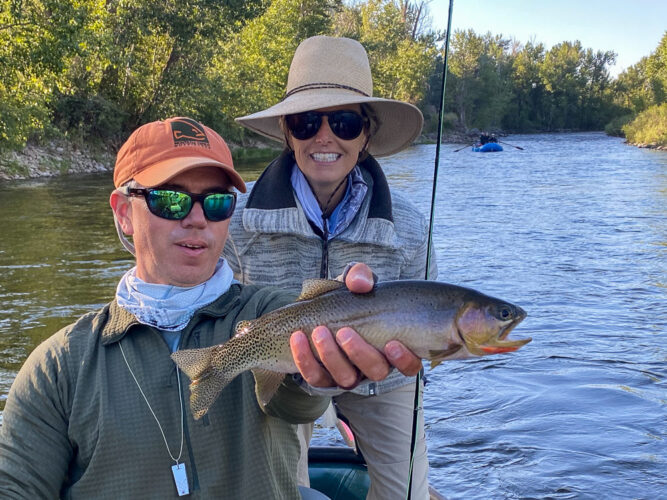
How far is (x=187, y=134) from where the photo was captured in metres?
2.42

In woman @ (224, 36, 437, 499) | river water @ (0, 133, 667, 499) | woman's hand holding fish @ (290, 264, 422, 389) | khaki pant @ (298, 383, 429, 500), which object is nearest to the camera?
woman's hand holding fish @ (290, 264, 422, 389)

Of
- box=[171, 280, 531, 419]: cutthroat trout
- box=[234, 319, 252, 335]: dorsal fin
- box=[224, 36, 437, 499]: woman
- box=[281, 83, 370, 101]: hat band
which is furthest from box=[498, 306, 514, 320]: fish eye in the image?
box=[281, 83, 370, 101]: hat band

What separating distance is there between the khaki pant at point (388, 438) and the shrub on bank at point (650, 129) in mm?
47325

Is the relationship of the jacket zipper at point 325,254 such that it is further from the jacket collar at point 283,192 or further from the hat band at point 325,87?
the hat band at point 325,87

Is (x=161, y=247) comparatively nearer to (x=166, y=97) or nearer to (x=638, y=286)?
(x=638, y=286)

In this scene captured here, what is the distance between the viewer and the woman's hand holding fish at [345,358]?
221cm

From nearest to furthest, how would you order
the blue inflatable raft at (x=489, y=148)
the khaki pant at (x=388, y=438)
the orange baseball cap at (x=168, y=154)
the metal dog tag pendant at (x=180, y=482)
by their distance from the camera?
the metal dog tag pendant at (x=180, y=482) → the orange baseball cap at (x=168, y=154) → the khaki pant at (x=388, y=438) → the blue inflatable raft at (x=489, y=148)

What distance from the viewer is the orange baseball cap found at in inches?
91.2

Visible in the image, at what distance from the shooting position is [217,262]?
2.49 meters

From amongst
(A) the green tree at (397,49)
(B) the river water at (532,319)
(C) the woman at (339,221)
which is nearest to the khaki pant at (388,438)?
(C) the woman at (339,221)

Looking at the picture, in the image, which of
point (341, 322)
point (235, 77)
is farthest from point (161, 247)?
point (235, 77)

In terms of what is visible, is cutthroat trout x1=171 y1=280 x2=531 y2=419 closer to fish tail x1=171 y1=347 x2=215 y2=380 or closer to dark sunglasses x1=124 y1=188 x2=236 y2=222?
fish tail x1=171 y1=347 x2=215 y2=380

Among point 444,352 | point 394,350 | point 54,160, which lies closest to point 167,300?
point 394,350

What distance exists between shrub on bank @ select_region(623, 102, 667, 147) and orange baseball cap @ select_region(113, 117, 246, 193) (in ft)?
160
